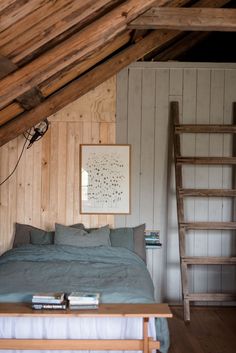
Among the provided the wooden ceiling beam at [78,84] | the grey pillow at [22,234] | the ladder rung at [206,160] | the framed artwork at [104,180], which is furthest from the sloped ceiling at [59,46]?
the ladder rung at [206,160]

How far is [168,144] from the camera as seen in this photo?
4.23 meters

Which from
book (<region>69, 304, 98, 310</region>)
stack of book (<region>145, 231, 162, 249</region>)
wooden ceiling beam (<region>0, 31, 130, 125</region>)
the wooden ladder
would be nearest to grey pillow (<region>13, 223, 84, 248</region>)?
stack of book (<region>145, 231, 162, 249</region>)

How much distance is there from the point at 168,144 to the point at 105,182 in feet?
2.68

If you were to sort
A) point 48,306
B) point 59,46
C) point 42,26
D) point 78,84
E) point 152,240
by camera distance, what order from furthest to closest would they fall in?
point 152,240, point 78,84, point 59,46, point 48,306, point 42,26

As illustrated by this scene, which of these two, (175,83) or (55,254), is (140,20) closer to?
(175,83)

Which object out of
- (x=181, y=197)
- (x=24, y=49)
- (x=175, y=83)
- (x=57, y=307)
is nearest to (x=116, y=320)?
(x=57, y=307)

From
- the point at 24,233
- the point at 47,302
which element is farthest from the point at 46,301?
the point at 24,233

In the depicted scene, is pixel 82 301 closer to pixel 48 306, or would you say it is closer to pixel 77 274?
pixel 48 306

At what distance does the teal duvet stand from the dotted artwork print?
1.98ft

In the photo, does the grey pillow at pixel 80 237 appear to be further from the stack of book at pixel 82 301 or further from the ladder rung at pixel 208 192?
the stack of book at pixel 82 301

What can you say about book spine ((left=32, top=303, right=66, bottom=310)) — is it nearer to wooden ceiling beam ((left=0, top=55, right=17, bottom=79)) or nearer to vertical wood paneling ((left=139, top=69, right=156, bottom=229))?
wooden ceiling beam ((left=0, top=55, right=17, bottom=79))

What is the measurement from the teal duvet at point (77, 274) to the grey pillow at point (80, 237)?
83 millimetres

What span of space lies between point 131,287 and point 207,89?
8.11 feet

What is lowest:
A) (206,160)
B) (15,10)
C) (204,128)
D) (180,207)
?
(180,207)
